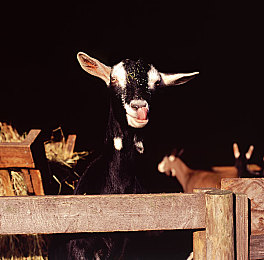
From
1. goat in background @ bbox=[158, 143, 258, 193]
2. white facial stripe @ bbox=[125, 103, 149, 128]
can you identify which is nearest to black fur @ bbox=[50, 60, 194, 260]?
white facial stripe @ bbox=[125, 103, 149, 128]

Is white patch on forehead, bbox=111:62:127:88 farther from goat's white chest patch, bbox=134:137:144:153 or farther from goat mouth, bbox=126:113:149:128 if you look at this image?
goat's white chest patch, bbox=134:137:144:153

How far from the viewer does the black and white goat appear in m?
4.00

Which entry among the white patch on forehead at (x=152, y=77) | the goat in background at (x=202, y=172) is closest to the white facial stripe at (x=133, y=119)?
the white patch on forehead at (x=152, y=77)

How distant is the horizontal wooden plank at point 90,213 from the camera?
2.74 m

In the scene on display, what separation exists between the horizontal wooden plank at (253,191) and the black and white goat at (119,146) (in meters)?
1.26

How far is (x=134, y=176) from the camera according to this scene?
4297 millimetres

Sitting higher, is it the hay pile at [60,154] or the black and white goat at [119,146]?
the black and white goat at [119,146]

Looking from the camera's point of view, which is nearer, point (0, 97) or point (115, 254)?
point (115, 254)

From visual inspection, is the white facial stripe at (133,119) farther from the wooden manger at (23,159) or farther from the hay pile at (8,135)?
the hay pile at (8,135)

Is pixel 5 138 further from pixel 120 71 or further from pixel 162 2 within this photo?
pixel 162 2

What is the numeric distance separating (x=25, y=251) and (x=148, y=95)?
2439 mm

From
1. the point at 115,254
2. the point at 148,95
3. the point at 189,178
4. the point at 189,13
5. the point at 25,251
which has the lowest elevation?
the point at 189,178

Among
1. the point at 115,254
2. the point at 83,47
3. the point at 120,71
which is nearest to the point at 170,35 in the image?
the point at 83,47

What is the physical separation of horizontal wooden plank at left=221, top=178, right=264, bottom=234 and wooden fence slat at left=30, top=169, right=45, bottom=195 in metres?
2.38
